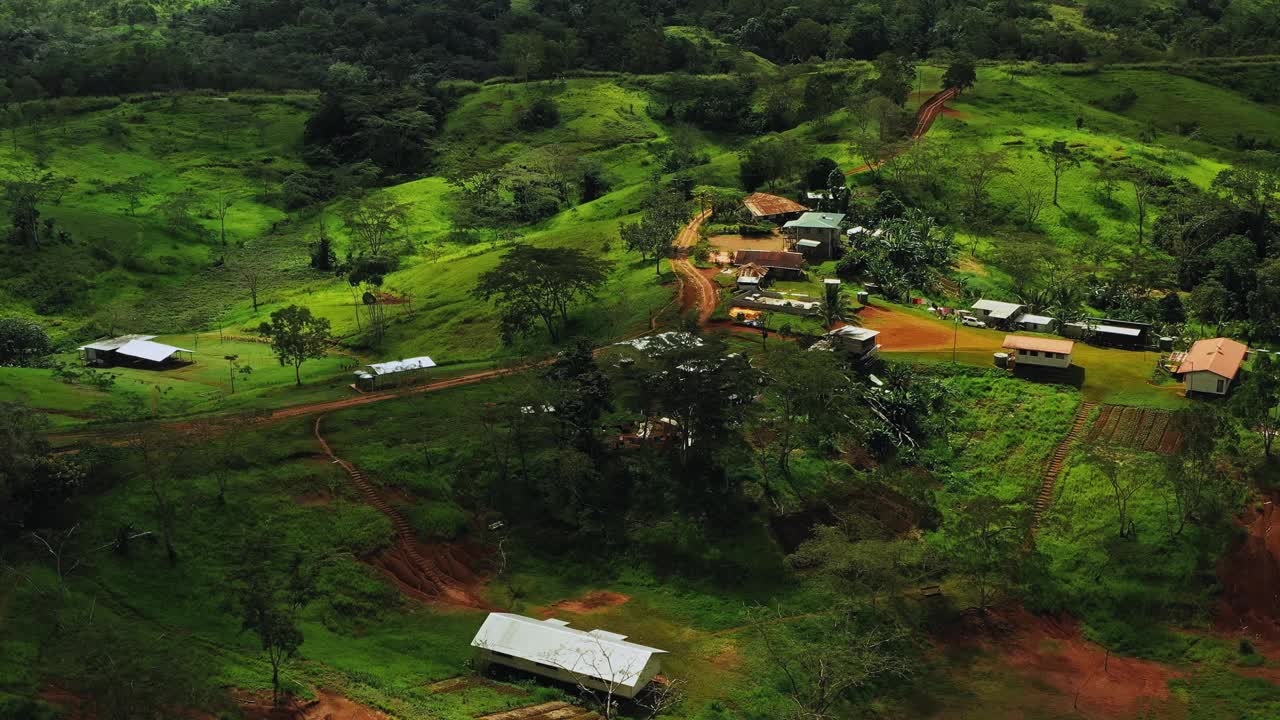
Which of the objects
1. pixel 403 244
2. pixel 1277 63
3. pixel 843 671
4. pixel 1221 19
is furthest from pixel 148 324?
pixel 1221 19

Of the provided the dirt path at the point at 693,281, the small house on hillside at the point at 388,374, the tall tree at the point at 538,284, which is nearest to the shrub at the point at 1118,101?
the dirt path at the point at 693,281

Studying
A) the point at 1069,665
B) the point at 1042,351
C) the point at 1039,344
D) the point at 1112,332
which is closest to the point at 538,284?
the point at 1039,344

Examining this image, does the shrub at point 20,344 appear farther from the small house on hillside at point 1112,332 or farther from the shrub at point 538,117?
→ the shrub at point 538,117

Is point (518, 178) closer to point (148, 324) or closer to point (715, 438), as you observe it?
point (148, 324)

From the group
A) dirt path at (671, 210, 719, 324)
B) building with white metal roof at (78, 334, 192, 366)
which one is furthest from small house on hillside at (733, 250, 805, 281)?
building with white metal roof at (78, 334, 192, 366)

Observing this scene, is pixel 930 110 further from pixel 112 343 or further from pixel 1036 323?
pixel 112 343

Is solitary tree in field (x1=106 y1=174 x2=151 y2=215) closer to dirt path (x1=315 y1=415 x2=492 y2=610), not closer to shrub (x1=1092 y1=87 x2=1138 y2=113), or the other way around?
dirt path (x1=315 y1=415 x2=492 y2=610)
